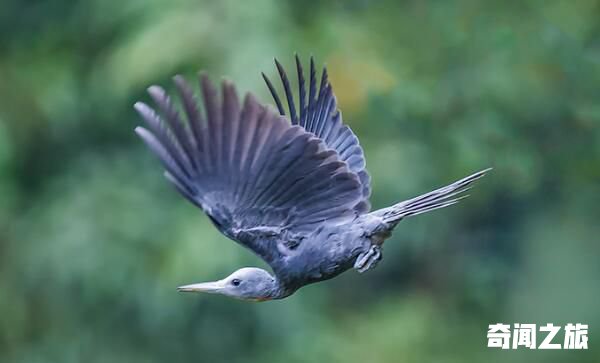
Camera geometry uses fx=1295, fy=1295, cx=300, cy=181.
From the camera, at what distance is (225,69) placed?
25.7 feet

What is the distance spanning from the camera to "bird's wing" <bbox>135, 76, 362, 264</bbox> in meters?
2.96

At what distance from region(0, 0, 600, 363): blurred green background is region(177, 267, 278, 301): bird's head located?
4310 millimetres

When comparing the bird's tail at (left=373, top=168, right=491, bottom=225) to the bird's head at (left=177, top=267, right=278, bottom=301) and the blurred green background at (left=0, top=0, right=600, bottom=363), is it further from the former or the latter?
the blurred green background at (left=0, top=0, right=600, bottom=363)

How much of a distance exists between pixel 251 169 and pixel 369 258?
36cm

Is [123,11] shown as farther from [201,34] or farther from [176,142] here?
[176,142]

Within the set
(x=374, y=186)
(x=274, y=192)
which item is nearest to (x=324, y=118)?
(x=274, y=192)

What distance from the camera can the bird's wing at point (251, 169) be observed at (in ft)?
9.72

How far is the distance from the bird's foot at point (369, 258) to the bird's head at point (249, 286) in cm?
23

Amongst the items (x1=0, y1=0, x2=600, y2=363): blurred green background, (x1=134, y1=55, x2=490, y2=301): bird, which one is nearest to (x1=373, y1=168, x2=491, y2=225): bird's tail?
(x1=134, y1=55, x2=490, y2=301): bird

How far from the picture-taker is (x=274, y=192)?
310cm

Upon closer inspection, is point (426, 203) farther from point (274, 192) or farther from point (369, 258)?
point (274, 192)

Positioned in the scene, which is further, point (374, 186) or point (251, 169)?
point (374, 186)

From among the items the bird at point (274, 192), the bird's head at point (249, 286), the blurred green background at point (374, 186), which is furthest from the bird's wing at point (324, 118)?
the blurred green background at point (374, 186)

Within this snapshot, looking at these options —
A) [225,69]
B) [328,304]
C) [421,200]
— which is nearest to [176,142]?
[421,200]
